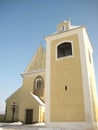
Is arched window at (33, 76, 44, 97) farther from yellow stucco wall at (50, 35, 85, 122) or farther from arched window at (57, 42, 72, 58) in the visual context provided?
yellow stucco wall at (50, 35, 85, 122)

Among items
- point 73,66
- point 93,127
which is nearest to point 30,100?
point 73,66

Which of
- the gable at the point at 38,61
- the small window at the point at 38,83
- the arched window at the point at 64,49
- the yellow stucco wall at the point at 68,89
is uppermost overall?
the gable at the point at 38,61

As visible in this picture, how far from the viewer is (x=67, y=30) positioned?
1341 centimetres

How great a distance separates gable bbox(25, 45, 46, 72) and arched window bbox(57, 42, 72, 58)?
29.2 feet

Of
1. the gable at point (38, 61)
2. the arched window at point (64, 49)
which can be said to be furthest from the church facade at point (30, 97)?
the arched window at point (64, 49)

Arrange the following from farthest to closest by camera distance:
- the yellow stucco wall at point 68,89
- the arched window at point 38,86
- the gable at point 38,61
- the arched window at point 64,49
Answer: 1. the gable at point 38,61
2. the arched window at point 38,86
3. the arched window at point 64,49
4. the yellow stucco wall at point 68,89

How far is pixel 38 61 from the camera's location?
24.2 metres

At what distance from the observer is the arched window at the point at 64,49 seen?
1375 centimetres

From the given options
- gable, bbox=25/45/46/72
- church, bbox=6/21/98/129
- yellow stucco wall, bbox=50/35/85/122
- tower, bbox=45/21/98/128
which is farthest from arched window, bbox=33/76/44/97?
yellow stucco wall, bbox=50/35/85/122

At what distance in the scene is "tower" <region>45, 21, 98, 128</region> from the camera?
10344 millimetres

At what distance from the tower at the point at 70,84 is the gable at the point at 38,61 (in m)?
9.62

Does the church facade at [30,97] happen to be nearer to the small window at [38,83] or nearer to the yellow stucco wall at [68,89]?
the small window at [38,83]

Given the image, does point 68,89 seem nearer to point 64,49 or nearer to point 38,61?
point 64,49

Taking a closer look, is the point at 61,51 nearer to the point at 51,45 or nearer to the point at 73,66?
the point at 51,45
